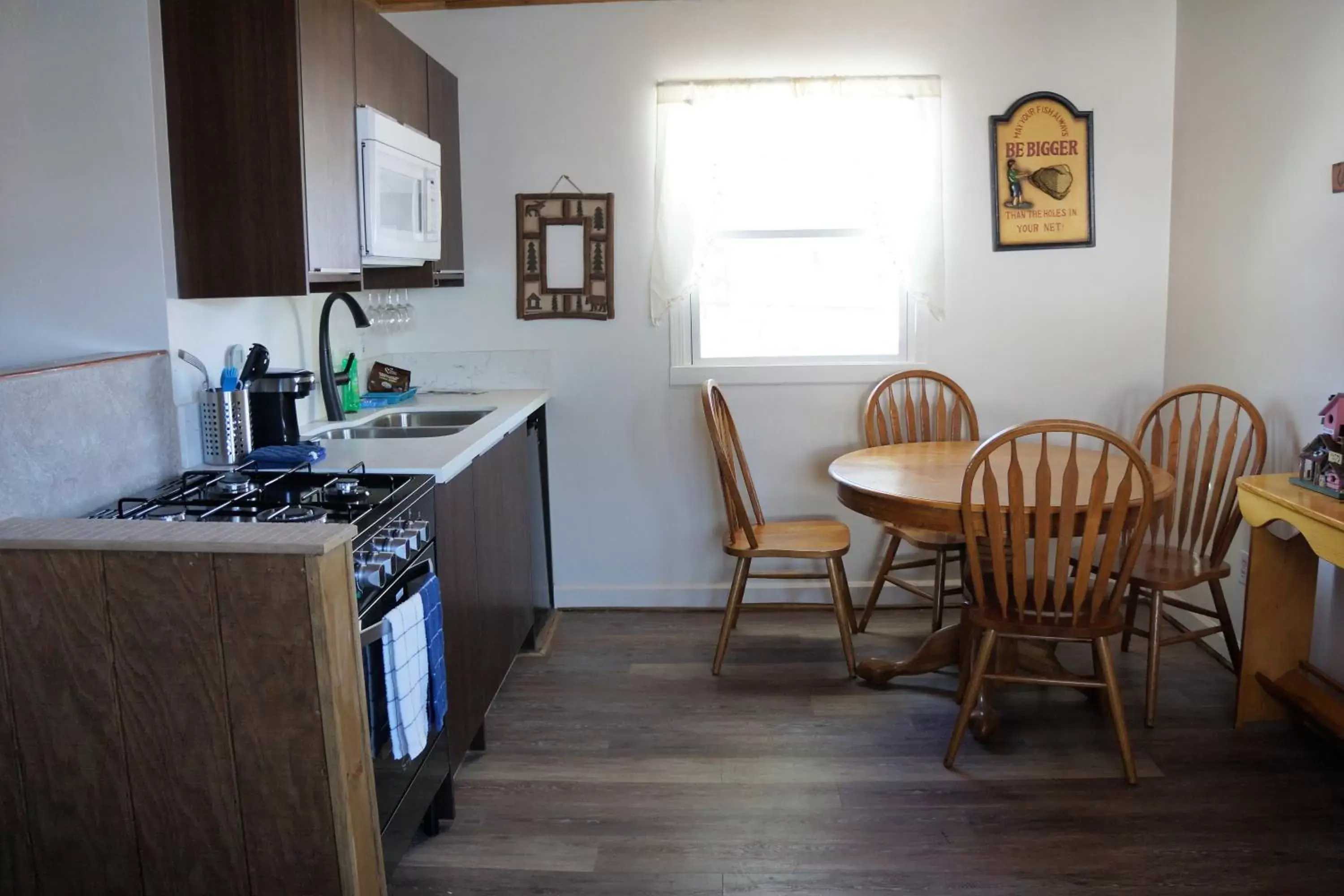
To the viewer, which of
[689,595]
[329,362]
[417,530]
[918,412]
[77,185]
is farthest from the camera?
[689,595]

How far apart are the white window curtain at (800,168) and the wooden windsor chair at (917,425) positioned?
27 cm

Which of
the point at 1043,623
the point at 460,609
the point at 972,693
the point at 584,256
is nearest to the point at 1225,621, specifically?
the point at 1043,623

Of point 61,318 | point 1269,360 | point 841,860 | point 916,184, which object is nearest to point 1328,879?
point 841,860

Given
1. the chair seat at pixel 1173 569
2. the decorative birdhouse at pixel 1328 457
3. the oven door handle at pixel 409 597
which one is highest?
the decorative birdhouse at pixel 1328 457

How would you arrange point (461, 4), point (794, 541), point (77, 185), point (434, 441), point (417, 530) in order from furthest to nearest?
point (461, 4) → point (794, 541) → point (434, 441) → point (77, 185) → point (417, 530)

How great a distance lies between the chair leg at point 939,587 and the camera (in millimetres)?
3590

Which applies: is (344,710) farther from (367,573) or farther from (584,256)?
(584,256)

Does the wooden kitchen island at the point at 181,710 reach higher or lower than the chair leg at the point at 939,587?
higher

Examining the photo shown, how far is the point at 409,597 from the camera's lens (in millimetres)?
2117

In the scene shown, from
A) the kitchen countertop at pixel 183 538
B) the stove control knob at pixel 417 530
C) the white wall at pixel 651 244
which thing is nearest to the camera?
the kitchen countertop at pixel 183 538

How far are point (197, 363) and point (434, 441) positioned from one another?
0.60 metres

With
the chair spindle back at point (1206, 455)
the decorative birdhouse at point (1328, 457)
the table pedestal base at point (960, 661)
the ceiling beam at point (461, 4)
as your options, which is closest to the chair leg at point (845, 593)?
the table pedestal base at point (960, 661)

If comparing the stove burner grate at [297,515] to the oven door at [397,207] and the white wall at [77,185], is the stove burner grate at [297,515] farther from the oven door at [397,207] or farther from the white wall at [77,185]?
the oven door at [397,207]

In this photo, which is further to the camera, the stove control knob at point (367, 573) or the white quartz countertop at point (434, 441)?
the white quartz countertop at point (434, 441)
